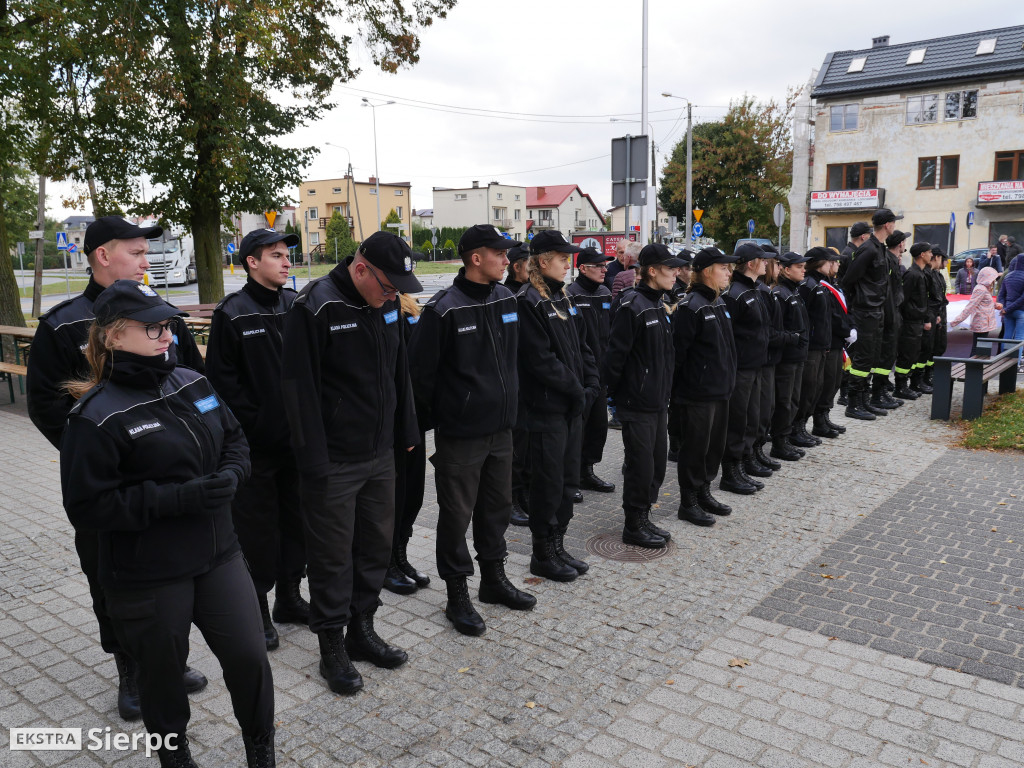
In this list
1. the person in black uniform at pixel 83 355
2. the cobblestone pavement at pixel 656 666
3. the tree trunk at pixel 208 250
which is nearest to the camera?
the cobblestone pavement at pixel 656 666

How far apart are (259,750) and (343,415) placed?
1474 mm

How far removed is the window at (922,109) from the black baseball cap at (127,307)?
42560 millimetres

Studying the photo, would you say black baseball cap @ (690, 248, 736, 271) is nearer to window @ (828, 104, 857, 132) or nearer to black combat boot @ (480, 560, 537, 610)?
black combat boot @ (480, 560, 537, 610)

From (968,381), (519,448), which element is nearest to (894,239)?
(968,381)

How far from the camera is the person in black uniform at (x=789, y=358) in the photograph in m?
7.98

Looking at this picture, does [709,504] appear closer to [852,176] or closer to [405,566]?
[405,566]

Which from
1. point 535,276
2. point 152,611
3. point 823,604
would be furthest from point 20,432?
point 823,604

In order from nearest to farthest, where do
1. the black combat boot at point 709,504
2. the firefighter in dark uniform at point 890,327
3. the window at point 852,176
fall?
1. the black combat boot at point 709,504
2. the firefighter in dark uniform at point 890,327
3. the window at point 852,176

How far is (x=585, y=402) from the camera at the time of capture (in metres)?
5.28

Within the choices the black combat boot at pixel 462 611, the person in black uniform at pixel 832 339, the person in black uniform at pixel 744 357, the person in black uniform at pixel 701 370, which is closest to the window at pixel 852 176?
the person in black uniform at pixel 832 339

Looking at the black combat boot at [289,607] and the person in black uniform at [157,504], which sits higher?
the person in black uniform at [157,504]

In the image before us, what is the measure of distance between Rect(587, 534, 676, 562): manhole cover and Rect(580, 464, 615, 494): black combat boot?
127 cm

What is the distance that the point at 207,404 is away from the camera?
2996 millimetres

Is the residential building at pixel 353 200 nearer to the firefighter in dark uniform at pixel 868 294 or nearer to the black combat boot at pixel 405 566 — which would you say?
the firefighter in dark uniform at pixel 868 294
